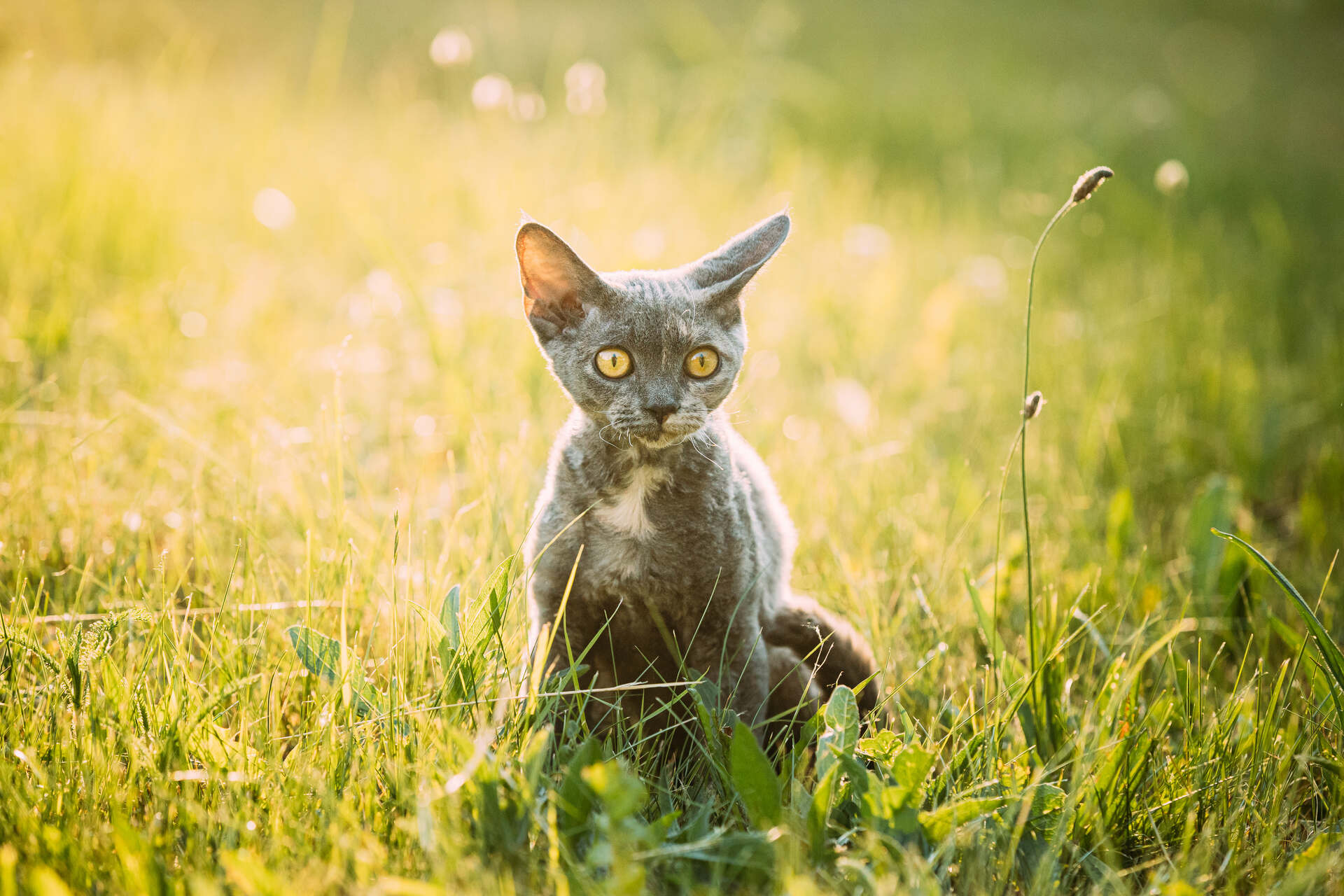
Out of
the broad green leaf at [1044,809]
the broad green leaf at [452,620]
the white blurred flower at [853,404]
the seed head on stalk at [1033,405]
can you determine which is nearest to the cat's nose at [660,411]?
the broad green leaf at [452,620]

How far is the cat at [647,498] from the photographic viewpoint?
1.81 metres

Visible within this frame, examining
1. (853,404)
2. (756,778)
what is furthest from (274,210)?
(756,778)

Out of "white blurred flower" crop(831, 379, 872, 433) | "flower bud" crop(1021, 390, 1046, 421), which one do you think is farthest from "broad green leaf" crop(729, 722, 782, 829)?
"white blurred flower" crop(831, 379, 872, 433)

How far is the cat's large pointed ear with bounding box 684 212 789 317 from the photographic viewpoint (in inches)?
75.7

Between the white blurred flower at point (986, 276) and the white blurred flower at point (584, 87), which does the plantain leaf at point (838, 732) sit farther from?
the white blurred flower at point (986, 276)

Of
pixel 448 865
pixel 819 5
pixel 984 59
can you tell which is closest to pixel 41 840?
pixel 448 865

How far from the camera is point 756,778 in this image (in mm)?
1463

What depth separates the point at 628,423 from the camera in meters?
1.78

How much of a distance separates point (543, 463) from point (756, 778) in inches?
58.9

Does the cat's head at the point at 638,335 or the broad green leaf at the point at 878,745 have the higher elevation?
the cat's head at the point at 638,335

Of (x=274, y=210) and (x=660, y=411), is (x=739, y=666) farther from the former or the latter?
(x=274, y=210)

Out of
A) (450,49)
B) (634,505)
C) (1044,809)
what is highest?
(450,49)

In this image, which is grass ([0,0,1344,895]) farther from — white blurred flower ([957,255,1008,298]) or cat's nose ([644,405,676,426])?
cat's nose ([644,405,676,426])

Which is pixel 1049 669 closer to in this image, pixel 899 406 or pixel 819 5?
pixel 899 406
